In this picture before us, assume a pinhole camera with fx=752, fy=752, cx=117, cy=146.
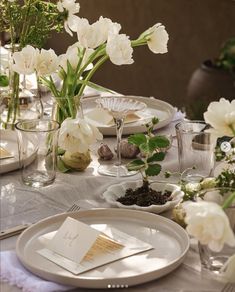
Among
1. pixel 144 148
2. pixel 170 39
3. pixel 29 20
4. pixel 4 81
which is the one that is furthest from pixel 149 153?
pixel 170 39

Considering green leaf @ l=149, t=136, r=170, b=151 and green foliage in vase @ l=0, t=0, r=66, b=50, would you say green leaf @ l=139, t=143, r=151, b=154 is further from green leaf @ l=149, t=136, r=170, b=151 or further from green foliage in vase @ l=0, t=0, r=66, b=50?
green foliage in vase @ l=0, t=0, r=66, b=50

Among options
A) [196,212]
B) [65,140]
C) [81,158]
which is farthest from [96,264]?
[81,158]

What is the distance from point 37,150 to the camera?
1.69 metres

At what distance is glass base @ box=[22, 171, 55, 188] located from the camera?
1690 millimetres

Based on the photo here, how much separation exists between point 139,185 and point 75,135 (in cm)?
17

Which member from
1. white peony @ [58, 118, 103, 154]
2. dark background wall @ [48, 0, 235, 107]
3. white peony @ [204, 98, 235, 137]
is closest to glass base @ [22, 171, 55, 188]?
white peony @ [58, 118, 103, 154]

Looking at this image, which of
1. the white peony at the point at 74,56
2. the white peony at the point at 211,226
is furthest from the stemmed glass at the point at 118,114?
the white peony at the point at 211,226

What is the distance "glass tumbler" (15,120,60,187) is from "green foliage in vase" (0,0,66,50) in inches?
12.4

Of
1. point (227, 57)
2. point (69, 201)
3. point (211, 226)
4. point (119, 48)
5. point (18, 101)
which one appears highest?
point (119, 48)

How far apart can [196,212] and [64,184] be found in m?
0.68

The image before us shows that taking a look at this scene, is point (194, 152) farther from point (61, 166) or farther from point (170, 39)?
point (170, 39)

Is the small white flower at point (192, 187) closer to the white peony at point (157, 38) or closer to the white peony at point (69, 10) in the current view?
the white peony at point (157, 38)

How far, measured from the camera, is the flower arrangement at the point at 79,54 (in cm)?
168

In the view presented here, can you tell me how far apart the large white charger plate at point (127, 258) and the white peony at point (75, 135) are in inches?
7.0
